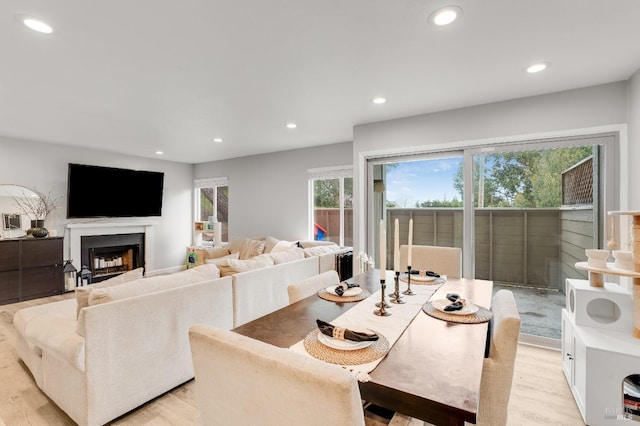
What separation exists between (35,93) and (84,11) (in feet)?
5.80

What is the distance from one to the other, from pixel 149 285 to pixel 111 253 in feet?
15.5

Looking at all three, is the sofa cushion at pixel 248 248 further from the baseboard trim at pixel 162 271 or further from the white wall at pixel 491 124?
the white wall at pixel 491 124

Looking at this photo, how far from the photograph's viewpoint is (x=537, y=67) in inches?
92.5

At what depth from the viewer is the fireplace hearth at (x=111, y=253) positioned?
5461 mm

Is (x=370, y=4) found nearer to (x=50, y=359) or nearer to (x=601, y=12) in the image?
(x=601, y=12)

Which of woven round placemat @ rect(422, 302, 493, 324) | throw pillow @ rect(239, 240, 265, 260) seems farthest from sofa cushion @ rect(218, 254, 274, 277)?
→ throw pillow @ rect(239, 240, 265, 260)

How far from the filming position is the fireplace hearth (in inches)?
215

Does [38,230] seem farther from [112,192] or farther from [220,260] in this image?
[220,260]

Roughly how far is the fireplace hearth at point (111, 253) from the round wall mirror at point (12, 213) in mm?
817

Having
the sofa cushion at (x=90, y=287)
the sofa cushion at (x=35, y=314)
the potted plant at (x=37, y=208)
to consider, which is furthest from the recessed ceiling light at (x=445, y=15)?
the potted plant at (x=37, y=208)

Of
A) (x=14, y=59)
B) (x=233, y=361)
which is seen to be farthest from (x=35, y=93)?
(x=233, y=361)

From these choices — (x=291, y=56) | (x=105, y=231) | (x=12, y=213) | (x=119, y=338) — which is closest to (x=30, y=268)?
(x=12, y=213)

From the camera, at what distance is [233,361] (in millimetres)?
842

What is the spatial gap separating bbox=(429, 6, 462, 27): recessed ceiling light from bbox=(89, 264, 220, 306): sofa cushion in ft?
7.98
